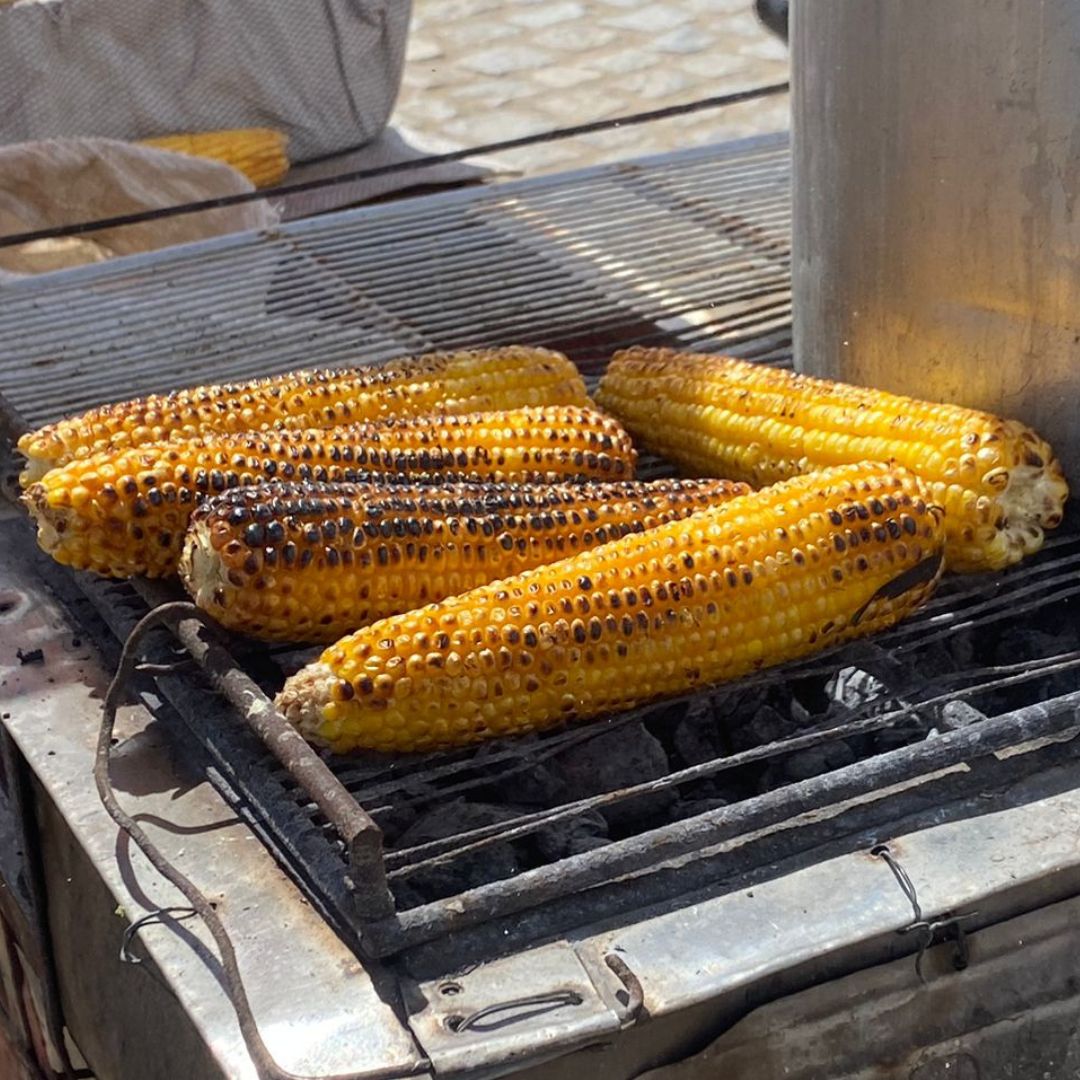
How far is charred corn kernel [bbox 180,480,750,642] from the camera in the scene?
205 centimetres

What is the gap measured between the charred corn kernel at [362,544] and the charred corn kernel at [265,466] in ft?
0.47

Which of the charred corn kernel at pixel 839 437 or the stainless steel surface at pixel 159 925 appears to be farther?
the charred corn kernel at pixel 839 437

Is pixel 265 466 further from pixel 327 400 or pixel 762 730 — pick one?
pixel 762 730

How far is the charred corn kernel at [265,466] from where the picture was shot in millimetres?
2238

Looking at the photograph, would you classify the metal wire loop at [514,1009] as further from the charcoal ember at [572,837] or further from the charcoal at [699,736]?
the charcoal at [699,736]

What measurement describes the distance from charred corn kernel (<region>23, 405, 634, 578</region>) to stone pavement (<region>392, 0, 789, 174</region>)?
4.11m

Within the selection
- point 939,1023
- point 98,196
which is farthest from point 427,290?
point 939,1023

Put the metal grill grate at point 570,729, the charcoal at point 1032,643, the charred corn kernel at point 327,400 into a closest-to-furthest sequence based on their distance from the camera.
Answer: the metal grill grate at point 570,729 → the charcoal at point 1032,643 → the charred corn kernel at point 327,400

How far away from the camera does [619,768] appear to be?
199 centimetres

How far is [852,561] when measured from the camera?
2.13 meters

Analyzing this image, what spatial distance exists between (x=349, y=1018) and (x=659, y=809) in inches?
20.9

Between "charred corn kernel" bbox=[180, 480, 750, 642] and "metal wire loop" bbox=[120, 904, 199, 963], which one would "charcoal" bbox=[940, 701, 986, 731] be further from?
"metal wire loop" bbox=[120, 904, 199, 963]

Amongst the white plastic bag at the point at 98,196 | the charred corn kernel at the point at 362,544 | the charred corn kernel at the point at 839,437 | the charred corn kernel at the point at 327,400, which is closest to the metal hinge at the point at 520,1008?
the charred corn kernel at the point at 362,544

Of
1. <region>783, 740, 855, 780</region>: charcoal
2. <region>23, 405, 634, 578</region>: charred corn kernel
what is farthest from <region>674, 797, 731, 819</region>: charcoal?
<region>23, 405, 634, 578</region>: charred corn kernel
